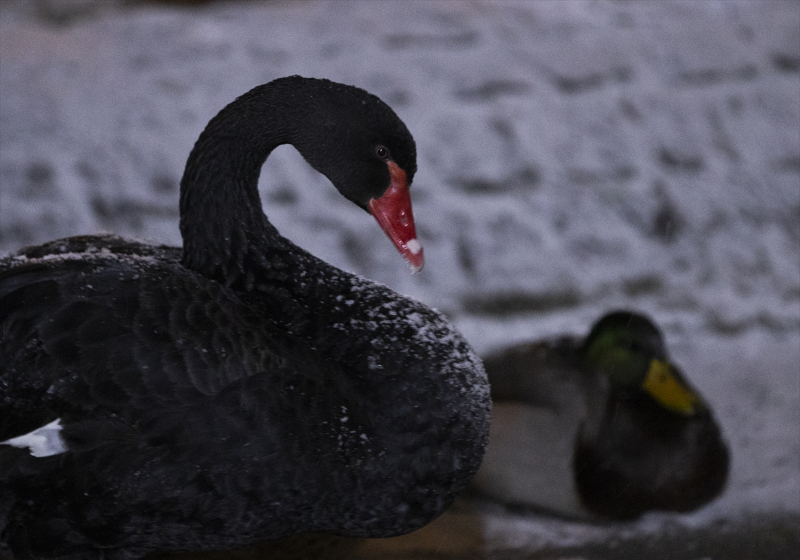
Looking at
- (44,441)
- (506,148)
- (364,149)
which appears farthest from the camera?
(506,148)

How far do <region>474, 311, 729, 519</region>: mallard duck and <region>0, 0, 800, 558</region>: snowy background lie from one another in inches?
13.5

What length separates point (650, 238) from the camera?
104 inches

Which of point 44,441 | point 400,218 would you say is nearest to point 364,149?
point 400,218

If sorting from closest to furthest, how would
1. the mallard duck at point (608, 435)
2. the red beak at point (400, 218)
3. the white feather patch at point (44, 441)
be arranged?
the white feather patch at point (44, 441), the red beak at point (400, 218), the mallard duck at point (608, 435)

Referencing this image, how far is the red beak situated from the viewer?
4.09 feet

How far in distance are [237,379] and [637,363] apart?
0.96 meters

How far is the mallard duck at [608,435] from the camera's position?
1.73 metres

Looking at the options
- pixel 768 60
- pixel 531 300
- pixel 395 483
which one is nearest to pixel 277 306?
pixel 395 483

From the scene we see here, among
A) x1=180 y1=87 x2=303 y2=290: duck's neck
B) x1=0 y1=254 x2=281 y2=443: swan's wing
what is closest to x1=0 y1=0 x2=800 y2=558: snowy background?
x1=180 y1=87 x2=303 y2=290: duck's neck

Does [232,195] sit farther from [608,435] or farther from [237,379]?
[608,435]

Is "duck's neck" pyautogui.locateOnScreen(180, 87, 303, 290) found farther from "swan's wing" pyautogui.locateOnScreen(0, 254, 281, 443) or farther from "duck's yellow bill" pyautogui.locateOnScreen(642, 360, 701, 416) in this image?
"duck's yellow bill" pyautogui.locateOnScreen(642, 360, 701, 416)

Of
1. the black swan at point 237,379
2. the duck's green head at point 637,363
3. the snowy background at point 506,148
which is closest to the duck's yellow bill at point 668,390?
the duck's green head at point 637,363

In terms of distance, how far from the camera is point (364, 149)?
123cm

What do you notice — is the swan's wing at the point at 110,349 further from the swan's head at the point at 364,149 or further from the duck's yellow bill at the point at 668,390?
the duck's yellow bill at the point at 668,390
